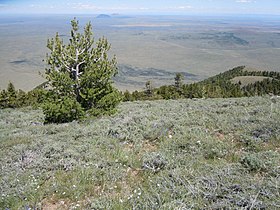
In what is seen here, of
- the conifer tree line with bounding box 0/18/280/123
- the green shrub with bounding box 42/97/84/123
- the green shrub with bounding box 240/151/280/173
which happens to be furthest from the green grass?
the conifer tree line with bounding box 0/18/280/123

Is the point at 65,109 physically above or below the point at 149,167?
below

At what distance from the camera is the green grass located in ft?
16.5

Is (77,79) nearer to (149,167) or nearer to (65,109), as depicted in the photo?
(65,109)

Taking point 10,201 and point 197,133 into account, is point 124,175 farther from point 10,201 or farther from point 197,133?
point 197,133

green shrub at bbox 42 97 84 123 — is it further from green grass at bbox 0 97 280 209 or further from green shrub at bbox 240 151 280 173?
green shrub at bbox 240 151 280 173

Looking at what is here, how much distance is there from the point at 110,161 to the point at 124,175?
29.0 inches

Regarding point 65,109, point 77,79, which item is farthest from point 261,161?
point 77,79

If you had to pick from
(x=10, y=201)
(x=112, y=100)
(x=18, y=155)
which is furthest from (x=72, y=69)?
(x=10, y=201)

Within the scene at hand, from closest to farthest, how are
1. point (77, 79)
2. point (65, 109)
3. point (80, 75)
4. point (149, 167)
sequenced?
point (149, 167)
point (65, 109)
point (77, 79)
point (80, 75)

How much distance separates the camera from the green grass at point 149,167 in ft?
16.5

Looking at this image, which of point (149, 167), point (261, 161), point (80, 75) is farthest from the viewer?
point (80, 75)

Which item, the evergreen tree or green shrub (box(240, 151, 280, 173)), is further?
the evergreen tree

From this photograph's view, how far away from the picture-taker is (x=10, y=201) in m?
5.21

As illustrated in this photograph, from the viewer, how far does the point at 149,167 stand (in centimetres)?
639
